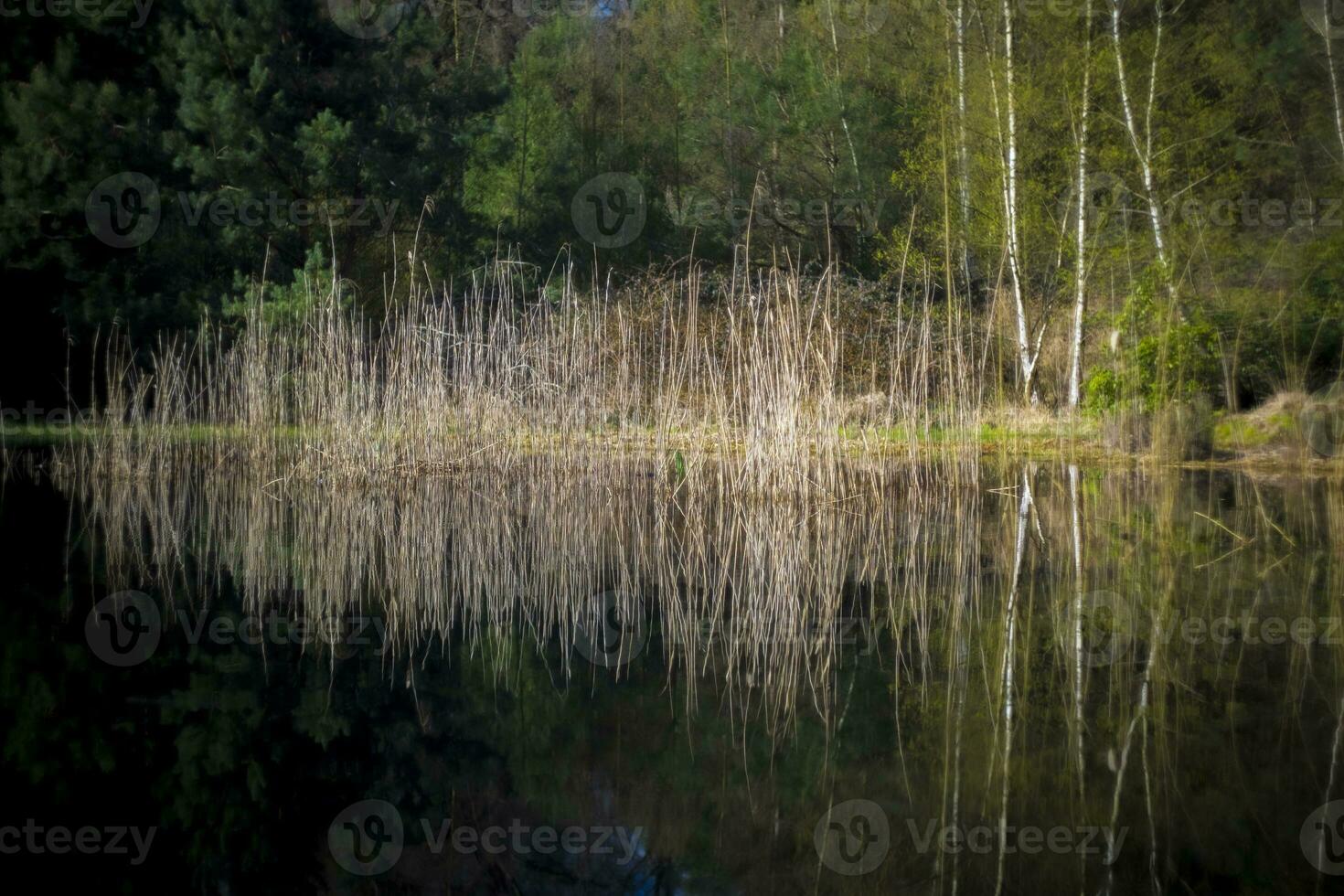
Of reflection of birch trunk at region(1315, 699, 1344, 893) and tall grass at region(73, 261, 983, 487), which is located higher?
tall grass at region(73, 261, 983, 487)

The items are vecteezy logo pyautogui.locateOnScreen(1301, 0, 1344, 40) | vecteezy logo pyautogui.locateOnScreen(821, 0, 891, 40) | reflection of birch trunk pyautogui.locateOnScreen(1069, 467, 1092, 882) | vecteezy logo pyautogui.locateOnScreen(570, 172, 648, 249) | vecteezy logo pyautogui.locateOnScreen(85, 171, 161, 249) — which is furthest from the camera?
vecteezy logo pyautogui.locateOnScreen(570, 172, 648, 249)

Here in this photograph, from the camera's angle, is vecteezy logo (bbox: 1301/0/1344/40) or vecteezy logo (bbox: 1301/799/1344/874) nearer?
vecteezy logo (bbox: 1301/799/1344/874)

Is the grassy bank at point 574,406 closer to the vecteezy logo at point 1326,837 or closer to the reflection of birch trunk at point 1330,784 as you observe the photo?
the reflection of birch trunk at point 1330,784

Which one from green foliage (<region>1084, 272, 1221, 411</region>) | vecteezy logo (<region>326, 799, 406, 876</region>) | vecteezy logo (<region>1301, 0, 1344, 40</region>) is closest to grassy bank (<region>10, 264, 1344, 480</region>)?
green foliage (<region>1084, 272, 1221, 411</region>)

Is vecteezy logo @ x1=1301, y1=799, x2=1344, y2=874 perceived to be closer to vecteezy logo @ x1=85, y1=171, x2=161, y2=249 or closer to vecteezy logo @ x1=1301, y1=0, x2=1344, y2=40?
vecteezy logo @ x1=1301, y1=0, x2=1344, y2=40

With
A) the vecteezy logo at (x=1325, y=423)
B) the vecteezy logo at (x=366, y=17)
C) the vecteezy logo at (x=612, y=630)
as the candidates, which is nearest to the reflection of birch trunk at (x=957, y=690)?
the vecteezy logo at (x=612, y=630)

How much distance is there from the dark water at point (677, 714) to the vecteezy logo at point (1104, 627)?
0.6 inches

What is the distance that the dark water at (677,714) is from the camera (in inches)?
64.0

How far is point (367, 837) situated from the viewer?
1691 millimetres

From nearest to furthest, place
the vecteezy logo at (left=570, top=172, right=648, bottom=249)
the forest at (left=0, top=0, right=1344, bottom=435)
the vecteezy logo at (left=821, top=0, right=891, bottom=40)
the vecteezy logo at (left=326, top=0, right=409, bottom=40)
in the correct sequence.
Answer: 1. the forest at (left=0, top=0, right=1344, bottom=435)
2. the vecteezy logo at (left=326, top=0, right=409, bottom=40)
3. the vecteezy logo at (left=821, top=0, right=891, bottom=40)
4. the vecteezy logo at (left=570, top=172, right=648, bottom=249)

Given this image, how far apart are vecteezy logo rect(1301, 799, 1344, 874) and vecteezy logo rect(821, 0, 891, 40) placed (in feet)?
46.7

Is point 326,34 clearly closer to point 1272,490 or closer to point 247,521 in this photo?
point 247,521

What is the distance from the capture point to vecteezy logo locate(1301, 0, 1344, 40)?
32.1ft

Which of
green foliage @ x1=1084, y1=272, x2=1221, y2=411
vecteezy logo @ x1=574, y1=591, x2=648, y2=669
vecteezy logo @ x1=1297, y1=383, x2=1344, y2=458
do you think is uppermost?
green foliage @ x1=1084, y1=272, x2=1221, y2=411
